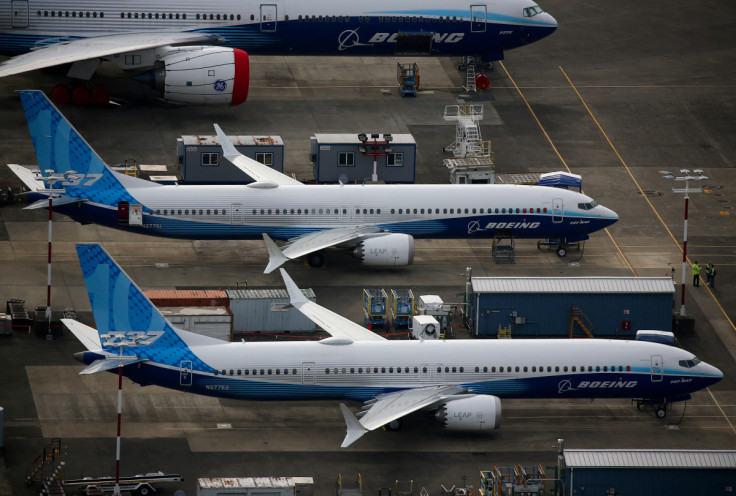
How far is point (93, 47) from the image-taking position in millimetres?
104438

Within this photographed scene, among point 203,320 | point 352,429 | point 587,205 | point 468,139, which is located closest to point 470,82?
point 468,139

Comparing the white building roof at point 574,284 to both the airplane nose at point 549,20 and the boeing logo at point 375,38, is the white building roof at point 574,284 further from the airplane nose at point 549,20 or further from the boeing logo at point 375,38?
the airplane nose at point 549,20

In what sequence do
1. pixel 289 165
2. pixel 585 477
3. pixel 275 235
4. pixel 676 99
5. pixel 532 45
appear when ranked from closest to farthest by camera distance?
1. pixel 585 477
2. pixel 275 235
3. pixel 289 165
4. pixel 676 99
5. pixel 532 45

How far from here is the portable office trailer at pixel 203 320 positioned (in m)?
77.1

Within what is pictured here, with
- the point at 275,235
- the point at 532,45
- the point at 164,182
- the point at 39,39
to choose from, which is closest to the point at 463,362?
the point at 275,235

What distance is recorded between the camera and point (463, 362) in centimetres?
7062

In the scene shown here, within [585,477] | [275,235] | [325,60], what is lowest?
[585,477]

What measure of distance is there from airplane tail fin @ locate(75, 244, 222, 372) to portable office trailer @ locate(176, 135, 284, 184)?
29.6 meters

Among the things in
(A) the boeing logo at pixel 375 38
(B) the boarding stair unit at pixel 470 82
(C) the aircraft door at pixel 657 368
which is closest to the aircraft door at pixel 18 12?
(A) the boeing logo at pixel 375 38

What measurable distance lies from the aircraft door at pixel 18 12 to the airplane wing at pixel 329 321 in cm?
3864

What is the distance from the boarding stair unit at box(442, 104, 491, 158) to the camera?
10231 centimetres

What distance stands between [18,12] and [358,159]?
25.6 m

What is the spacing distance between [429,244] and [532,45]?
3638 centimetres

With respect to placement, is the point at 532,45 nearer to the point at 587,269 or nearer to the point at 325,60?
the point at 325,60
